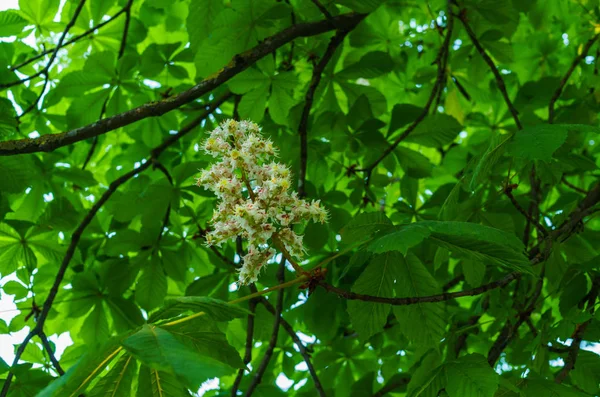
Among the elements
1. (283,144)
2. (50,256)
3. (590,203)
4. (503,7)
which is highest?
(503,7)

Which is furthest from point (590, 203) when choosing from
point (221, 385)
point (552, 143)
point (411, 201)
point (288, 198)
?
point (221, 385)

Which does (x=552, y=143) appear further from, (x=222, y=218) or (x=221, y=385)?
(x=221, y=385)

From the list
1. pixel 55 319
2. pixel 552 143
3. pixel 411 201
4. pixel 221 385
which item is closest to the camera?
pixel 552 143

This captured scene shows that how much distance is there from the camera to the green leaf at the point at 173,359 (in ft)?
3.02

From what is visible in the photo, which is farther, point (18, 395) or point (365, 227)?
point (18, 395)

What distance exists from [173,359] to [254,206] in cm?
49

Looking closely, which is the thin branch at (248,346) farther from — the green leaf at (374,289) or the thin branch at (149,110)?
the thin branch at (149,110)

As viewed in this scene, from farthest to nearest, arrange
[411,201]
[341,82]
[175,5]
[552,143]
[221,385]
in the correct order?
[221,385], [175,5], [341,82], [411,201], [552,143]

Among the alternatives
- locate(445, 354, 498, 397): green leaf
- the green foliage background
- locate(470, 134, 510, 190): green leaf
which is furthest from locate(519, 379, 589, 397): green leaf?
locate(470, 134, 510, 190): green leaf

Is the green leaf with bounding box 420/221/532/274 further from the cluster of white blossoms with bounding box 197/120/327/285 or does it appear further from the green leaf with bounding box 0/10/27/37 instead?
the green leaf with bounding box 0/10/27/37

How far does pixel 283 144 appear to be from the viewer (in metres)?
2.90

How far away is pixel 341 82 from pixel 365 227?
5.36 feet

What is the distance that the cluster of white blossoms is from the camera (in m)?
1.40

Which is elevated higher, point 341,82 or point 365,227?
point 341,82
